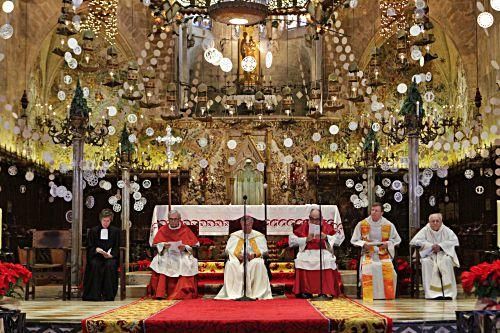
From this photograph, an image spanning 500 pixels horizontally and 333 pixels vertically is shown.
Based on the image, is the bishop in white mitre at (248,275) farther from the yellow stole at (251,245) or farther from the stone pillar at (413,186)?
the stone pillar at (413,186)

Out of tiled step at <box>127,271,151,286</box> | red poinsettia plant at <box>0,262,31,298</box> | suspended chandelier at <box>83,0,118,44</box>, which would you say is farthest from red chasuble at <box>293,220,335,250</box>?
suspended chandelier at <box>83,0,118,44</box>

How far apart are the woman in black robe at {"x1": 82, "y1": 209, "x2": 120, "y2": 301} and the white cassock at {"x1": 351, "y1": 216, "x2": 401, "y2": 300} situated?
12.8 ft

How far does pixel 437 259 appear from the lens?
44.2 feet

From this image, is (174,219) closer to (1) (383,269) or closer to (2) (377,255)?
(2) (377,255)

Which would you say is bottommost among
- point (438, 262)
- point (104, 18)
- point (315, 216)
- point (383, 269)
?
A: point (383, 269)

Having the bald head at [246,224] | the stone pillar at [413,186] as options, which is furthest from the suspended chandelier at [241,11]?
the bald head at [246,224]

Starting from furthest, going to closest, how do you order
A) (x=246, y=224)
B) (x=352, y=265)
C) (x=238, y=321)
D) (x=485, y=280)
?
(x=352, y=265), (x=246, y=224), (x=238, y=321), (x=485, y=280)

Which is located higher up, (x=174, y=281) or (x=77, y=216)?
(x=77, y=216)

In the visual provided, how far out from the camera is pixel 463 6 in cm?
2211

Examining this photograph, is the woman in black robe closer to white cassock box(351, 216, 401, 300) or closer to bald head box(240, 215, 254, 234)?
bald head box(240, 215, 254, 234)

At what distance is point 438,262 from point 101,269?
5.44 metres

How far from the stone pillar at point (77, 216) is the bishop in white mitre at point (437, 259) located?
217 inches

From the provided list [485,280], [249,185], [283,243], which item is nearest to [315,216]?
[283,243]

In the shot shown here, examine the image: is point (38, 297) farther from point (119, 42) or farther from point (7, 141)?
point (119, 42)
